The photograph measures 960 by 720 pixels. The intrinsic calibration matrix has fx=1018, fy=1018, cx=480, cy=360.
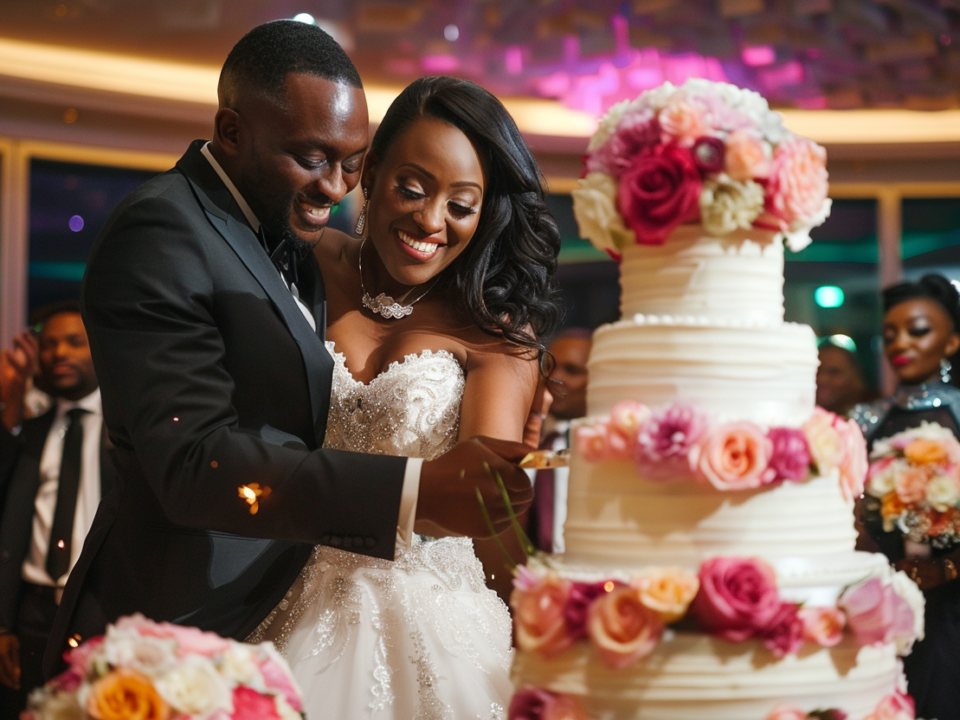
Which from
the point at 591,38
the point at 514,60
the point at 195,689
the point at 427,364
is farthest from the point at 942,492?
the point at 514,60

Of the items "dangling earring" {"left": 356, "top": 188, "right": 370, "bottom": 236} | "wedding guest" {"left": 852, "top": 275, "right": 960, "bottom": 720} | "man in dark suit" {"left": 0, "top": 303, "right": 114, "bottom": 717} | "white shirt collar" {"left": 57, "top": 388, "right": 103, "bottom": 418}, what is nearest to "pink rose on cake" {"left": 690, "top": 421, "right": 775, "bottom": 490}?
"dangling earring" {"left": 356, "top": 188, "right": 370, "bottom": 236}

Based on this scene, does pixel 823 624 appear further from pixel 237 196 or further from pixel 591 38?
pixel 591 38

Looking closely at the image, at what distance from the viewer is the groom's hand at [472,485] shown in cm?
188

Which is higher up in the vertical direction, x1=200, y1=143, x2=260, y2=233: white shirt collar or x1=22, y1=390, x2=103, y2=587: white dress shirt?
x1=200, y1=143, x2=260, y2=233: white shirt collar

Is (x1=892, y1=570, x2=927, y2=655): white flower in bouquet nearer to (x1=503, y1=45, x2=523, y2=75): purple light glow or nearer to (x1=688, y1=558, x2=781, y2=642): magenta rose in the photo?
(x1=688, y1=558, x2=781, y2=642): magenta rose

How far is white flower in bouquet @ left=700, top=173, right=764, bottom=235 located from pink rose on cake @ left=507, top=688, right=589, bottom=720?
0.82 meters

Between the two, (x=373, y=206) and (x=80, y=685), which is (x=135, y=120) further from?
(x=80, y=685)

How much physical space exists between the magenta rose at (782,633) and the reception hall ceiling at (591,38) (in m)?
6.15

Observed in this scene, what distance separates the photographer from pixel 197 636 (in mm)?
1555

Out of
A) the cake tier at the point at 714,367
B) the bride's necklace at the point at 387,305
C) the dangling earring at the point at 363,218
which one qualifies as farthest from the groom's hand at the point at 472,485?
the dangling earring at the point at 363,218

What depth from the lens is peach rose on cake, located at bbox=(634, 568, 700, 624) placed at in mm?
1541

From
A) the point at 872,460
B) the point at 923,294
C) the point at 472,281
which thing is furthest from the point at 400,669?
the point at 923,294

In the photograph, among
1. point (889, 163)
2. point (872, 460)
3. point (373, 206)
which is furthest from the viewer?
point (889, 163)

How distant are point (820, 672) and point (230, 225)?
5.03 feet
